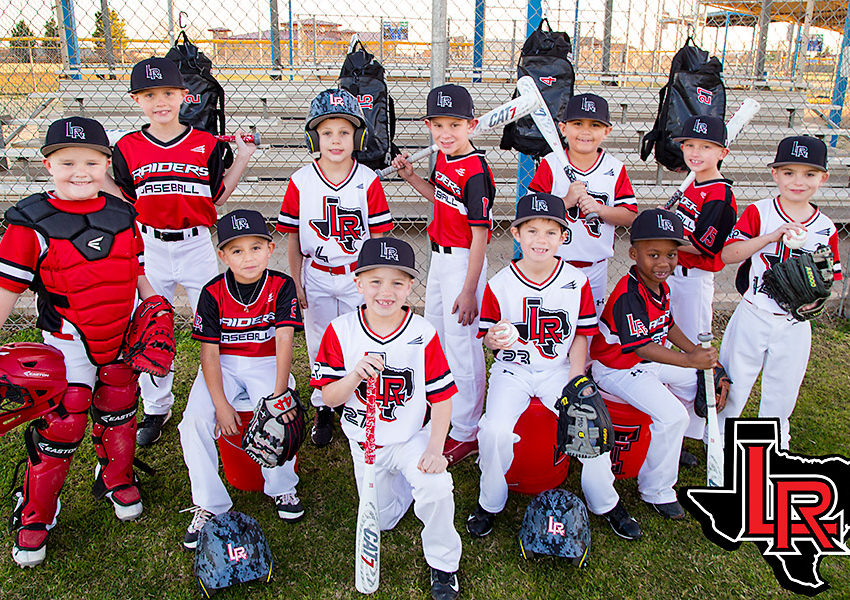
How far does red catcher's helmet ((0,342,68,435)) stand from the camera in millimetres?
2430

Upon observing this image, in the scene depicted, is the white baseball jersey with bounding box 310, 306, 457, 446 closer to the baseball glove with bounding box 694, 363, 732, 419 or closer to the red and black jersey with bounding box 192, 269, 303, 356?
the red and black jersey with bounding box 192, 269, 303, 356

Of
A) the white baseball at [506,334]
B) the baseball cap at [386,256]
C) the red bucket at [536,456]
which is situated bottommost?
the red bucket at [536,456]

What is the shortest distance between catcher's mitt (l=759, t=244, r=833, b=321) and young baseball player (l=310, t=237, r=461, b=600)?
5.83ft

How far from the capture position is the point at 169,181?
332cm

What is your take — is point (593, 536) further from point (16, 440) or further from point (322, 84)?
point (322, 84)

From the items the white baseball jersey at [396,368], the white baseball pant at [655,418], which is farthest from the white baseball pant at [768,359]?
the white baseball jersey at [396,368]

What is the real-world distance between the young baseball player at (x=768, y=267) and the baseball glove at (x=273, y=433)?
2.35m

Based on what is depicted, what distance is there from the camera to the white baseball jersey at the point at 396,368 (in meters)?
2.59

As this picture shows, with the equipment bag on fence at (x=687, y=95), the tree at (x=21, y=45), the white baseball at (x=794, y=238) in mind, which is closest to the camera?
the white baseball at (x=794, y=238)

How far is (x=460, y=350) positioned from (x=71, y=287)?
1928 mm

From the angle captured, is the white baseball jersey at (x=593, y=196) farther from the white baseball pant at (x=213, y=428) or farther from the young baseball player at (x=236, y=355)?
the white baseball pant at (x=213, y=428)

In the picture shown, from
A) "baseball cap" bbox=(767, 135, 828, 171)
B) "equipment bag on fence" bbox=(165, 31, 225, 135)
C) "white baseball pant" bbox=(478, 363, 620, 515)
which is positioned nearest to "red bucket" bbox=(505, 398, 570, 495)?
"white baseball pant" bbox=(478, 363, 620, 515)

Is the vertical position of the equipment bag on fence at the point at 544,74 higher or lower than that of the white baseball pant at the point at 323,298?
higher

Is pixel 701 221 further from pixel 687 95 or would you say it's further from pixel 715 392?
pixel 687 95
